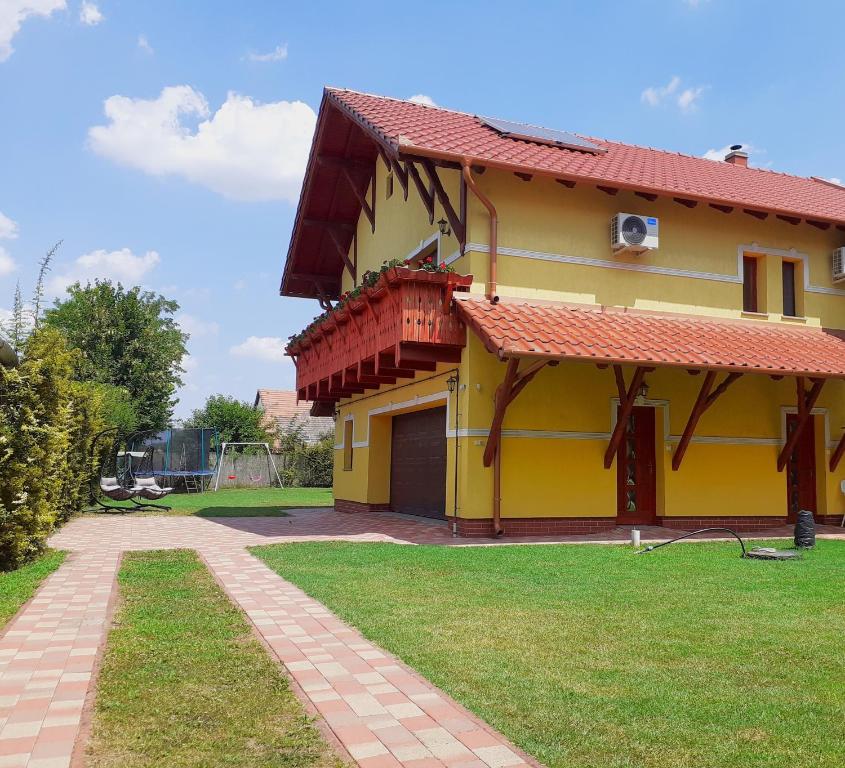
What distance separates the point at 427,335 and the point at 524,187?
3500mm

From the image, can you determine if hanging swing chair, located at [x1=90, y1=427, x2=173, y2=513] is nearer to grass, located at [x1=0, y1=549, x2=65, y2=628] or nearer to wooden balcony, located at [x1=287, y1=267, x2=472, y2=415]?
wooden balcony, located at [x1=287, y1=267, x2=472, y2=415]

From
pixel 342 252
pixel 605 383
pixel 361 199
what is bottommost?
pixel 605 383

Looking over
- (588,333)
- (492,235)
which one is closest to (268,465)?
(492,235)

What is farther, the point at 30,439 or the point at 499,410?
the point at 499,410

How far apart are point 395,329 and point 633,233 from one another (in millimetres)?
4878

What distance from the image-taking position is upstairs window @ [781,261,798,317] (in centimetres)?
1597

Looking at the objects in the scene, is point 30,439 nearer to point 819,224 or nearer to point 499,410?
point 499,410

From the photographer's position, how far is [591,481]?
1369 centimetres

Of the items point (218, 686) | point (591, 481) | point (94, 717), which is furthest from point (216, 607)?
point (591, 481)

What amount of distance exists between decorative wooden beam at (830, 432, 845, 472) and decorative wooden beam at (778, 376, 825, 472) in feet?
3.01

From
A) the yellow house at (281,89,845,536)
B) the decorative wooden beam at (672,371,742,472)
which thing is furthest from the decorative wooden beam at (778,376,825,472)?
the decorative wooden beam at (672,371,742,472)

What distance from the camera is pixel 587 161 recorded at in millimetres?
14562

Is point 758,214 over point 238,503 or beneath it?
over

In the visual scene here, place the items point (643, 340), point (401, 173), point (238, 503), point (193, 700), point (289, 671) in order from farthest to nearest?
point (238, 503), point (401, 173), point (643, 340), point (289, 671), point (193, 700)
